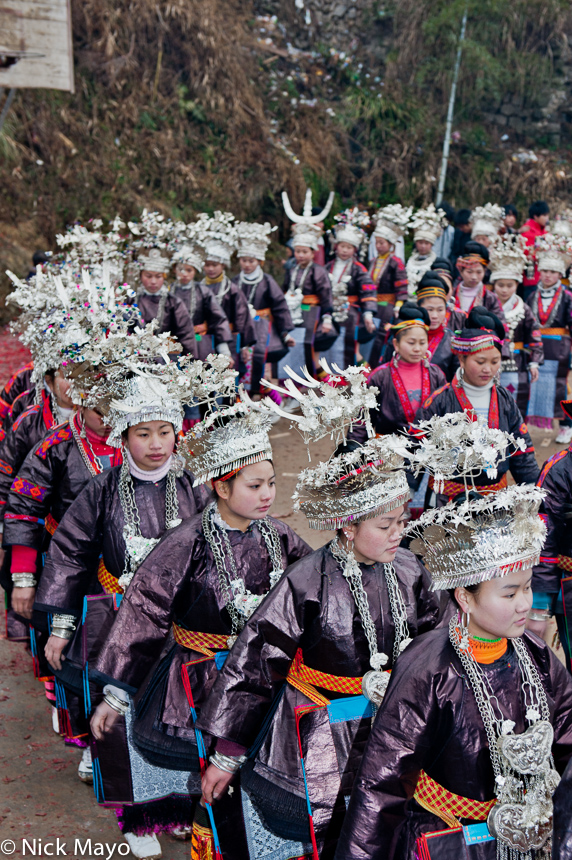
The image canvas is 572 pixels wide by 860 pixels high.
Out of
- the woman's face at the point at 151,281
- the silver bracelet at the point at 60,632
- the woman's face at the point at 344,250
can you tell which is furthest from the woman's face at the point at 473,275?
the silver bracelet at the point at 60,632

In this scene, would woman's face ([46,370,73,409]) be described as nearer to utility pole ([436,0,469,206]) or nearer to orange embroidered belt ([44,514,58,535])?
orange embroidered belt ([44,514,58,535])

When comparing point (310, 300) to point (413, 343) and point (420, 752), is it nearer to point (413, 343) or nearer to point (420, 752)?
point (413, 343)

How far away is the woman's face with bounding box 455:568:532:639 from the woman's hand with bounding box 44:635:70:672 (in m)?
2.22

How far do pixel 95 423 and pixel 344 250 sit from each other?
6605 mm

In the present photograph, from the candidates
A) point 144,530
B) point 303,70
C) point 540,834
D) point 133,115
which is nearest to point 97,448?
point 144,530

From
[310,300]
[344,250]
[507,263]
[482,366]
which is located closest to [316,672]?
[482,366]

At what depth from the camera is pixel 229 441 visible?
3.62m

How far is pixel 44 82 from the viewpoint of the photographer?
10.4 metres

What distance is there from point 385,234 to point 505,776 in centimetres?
939

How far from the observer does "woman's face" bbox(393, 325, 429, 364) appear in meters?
6.25

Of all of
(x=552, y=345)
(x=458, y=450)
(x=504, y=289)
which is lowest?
(x=552, y=345)

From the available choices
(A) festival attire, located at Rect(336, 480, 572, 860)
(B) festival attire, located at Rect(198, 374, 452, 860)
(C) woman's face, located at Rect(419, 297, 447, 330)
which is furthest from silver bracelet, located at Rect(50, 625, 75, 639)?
(C) woman's face, located at Rect(419, 297, 447, 330)

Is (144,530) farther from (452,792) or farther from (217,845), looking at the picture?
(452,792)

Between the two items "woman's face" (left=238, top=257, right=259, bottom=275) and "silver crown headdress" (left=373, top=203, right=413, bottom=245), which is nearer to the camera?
"woman's face" (left=238, top=257, right=259, bottom=275)
